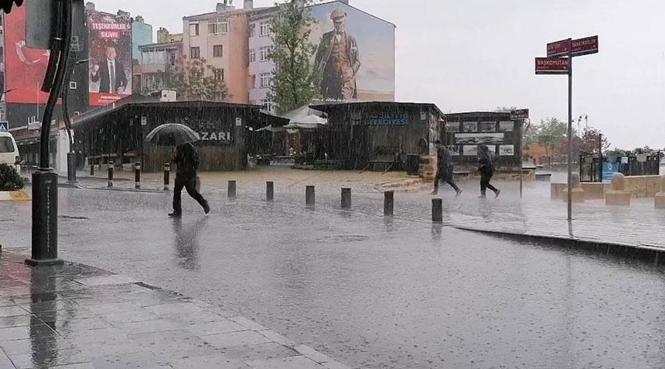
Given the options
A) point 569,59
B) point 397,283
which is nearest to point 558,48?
point 569,59

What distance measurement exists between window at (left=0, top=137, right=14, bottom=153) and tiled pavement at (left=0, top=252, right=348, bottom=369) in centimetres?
2079

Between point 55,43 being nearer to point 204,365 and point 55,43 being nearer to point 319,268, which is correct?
point 319,268

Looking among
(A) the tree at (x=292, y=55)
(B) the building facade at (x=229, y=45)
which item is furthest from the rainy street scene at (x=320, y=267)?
(B) the building facade at (x=229, y=45)

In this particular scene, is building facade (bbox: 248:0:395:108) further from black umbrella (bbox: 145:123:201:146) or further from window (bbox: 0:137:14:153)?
black umbrella (bbox: 145:123:201:146)

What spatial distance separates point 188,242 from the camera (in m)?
11.1

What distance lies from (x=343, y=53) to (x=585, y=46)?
59.7 meters

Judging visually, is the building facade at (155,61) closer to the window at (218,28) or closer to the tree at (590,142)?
the window at (218,28)

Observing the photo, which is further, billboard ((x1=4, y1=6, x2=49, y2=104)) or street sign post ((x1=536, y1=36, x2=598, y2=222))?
billboard ((x1=4, y1=6, x2=49, y2=104))

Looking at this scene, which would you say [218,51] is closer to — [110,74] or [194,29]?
[194,29]

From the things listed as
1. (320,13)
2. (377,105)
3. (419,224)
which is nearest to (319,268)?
(419,224)

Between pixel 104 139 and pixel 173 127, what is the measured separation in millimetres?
29051

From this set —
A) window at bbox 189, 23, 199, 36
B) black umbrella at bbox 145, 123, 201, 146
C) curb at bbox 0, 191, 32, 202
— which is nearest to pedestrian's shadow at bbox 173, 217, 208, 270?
black umbrella at bbox 145, 123, 201, 146

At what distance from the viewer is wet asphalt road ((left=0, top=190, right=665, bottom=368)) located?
213 inches

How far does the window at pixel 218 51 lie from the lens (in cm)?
7600
